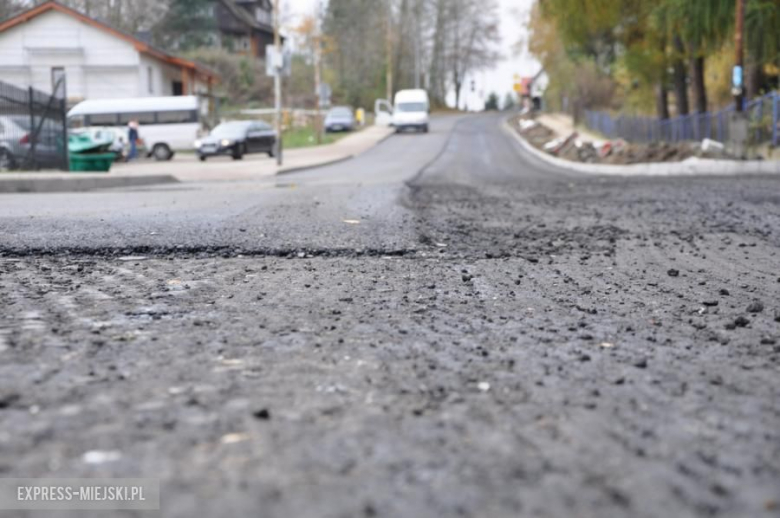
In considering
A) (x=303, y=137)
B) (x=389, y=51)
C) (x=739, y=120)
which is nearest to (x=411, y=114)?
(x=303, y=137)

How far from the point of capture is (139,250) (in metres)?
7.56

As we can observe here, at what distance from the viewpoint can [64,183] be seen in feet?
61.0

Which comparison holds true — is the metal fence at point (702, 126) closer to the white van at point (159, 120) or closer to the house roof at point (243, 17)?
the white van at point (159, 120)

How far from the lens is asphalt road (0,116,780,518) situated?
248 centimetres

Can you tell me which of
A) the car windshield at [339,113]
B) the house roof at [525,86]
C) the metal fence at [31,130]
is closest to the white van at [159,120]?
the metal fence at [31,130]

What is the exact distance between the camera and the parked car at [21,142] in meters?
22.5

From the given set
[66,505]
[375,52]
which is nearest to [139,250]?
[66,505]

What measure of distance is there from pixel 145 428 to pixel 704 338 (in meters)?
2.80

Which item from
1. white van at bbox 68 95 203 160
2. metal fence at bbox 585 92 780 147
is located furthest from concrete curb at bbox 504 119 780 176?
white van at bbox 68 95 203 160

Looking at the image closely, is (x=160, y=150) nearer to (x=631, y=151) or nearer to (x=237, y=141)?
(x=237, y=141)

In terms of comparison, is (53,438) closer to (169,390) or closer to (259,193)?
(169,390)

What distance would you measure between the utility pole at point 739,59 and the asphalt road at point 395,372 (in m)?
19.3

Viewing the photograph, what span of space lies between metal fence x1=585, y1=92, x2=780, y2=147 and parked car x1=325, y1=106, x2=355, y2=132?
63.6ft

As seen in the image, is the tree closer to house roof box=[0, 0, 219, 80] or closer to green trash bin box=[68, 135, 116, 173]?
house roof box=[0, 0, 219, 80]
